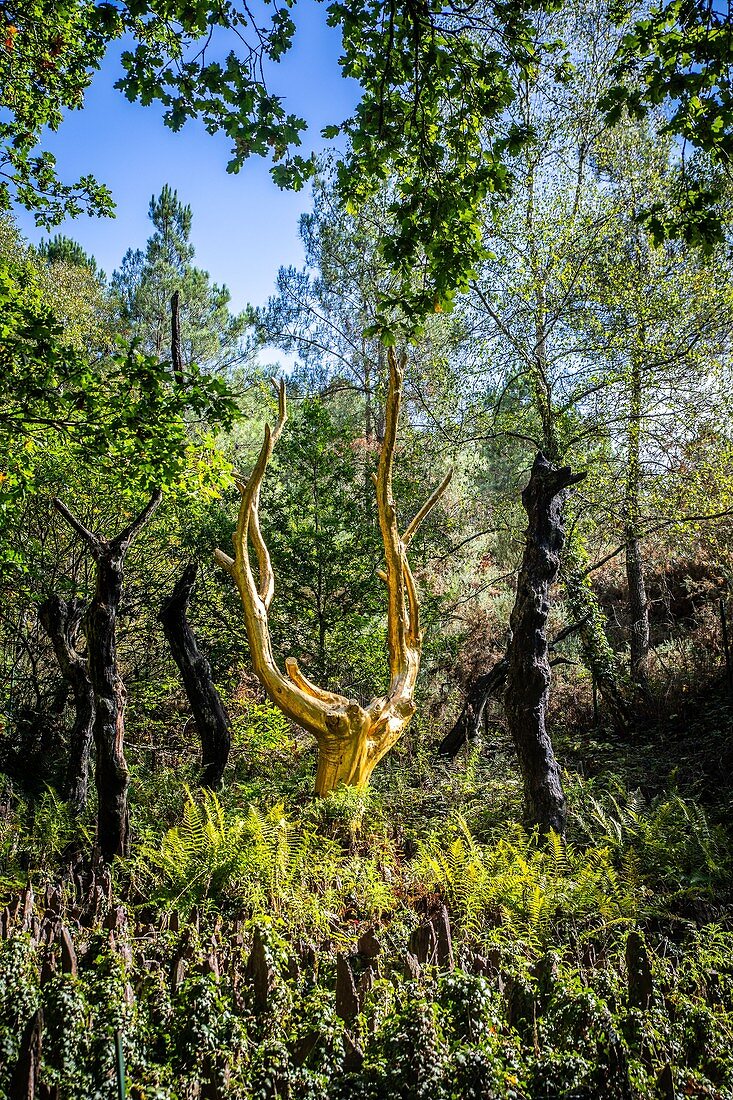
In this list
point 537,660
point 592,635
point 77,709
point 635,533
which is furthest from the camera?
point 592,635

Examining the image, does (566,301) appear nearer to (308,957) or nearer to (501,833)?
(501,833)

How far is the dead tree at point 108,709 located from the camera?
4629mm

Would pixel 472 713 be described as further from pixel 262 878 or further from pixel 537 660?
pixel 262 878

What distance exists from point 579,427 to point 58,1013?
949cm

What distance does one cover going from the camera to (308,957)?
8.98ft

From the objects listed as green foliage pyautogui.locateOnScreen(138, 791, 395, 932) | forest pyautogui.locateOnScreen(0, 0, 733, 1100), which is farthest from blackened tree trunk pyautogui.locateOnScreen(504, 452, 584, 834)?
green foliage pyautogui.locateOnScreen(138, 791, 395, 932)

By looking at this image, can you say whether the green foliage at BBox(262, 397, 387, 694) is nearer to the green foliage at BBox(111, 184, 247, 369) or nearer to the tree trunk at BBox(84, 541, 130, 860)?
the tree trunk at BBox(84, 541, 130, 860)

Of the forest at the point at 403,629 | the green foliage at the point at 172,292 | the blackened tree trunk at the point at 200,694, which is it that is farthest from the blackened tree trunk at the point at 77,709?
the green foliage at the point at 172,292

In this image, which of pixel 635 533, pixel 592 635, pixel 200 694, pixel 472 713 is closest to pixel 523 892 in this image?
pixel 200 694

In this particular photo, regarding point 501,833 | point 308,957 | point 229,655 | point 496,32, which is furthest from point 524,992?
point 229,655

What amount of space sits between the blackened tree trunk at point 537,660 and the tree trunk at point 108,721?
3.30 m

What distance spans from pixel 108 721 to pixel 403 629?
12.0 feet

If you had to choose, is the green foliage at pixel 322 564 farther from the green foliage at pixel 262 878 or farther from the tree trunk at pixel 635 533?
the green foliage at pixel 262 878

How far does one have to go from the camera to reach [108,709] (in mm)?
4691
